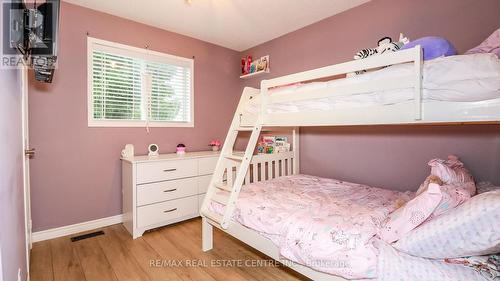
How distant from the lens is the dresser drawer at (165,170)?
8.11ft

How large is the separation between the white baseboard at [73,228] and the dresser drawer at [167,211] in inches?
21.1

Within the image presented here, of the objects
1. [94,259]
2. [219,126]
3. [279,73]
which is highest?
[279,73]

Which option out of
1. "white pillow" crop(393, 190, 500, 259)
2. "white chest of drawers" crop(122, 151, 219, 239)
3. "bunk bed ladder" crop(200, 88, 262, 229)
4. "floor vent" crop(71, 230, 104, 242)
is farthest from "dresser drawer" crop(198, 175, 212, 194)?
"white pillow" crop(393, 190, 500, 259)

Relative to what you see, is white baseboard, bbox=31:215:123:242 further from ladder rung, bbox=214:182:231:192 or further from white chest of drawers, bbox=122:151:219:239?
ladder rung, bbox=214:182:231:192

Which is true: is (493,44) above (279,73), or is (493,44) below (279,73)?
below

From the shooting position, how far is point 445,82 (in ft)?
3.67

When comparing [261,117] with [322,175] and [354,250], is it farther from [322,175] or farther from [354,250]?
[322,175]

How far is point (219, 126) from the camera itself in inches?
144

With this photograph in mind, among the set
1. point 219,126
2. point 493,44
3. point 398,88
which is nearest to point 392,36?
point 493,44

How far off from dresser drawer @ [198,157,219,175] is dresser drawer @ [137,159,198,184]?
5cm

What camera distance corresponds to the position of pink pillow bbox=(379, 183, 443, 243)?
1134mm

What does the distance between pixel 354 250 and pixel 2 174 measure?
158cm

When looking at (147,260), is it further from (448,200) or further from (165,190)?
(448,200)

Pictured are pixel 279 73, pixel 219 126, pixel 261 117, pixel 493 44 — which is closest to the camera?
pixel 493 44
